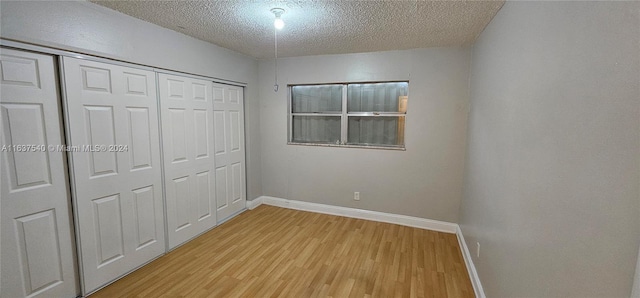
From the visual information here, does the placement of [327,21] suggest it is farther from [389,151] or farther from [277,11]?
[389,151]

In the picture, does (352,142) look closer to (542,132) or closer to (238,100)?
(238,100)

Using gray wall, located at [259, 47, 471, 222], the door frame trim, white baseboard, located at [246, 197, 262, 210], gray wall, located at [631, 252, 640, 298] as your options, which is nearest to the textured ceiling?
gray wall, located at [259, 47, 471, 222]

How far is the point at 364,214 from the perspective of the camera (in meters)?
3.74

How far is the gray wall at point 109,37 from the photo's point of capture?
1.66 meters

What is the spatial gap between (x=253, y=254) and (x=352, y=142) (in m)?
2.00

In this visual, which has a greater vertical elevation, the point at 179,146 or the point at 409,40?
the point at 409,40

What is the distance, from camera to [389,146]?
138 inches

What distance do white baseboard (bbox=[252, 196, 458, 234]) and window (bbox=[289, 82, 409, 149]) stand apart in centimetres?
99

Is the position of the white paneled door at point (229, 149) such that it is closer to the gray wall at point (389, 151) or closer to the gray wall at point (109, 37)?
the gray wall at point (109, 37)

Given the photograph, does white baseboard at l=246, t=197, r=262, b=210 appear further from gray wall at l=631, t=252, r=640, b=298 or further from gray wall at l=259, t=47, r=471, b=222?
gray wall at l=631, t=252, r=640, b=298

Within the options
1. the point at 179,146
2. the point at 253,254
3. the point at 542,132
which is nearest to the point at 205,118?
the point at 179,146

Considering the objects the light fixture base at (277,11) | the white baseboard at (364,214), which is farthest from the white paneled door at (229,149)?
the light fixture base at (277,11)

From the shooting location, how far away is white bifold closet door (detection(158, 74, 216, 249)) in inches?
107

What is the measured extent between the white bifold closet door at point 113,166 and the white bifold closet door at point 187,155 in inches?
5.4
